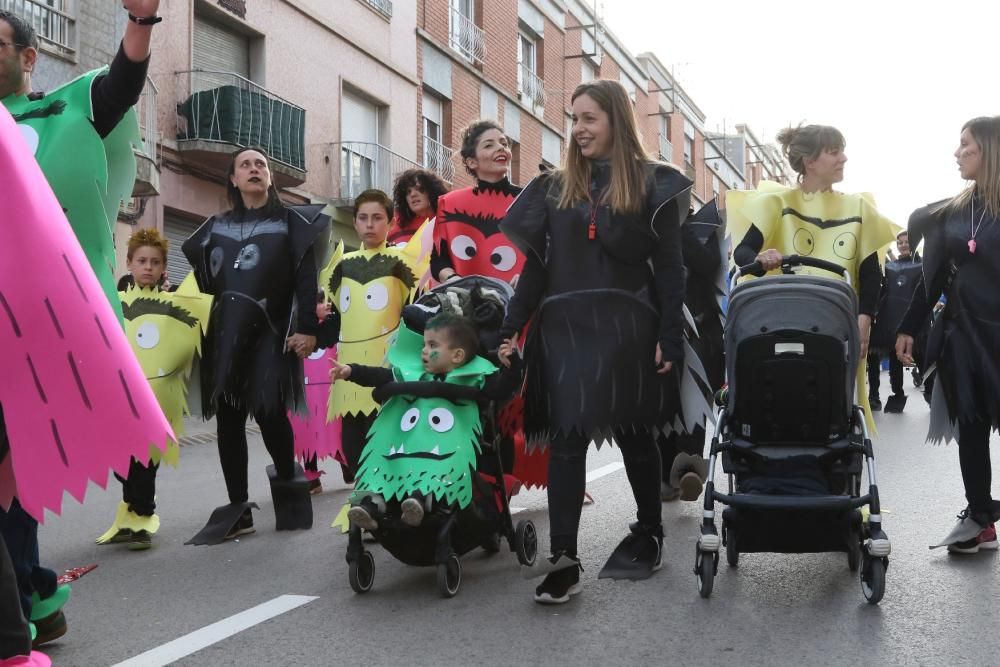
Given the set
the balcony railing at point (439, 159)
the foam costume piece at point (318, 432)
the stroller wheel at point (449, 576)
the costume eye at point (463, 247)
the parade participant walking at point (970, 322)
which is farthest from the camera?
the balcony railing at point (439, 159)

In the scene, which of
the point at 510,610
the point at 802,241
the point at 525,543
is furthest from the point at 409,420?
the point at 802,241

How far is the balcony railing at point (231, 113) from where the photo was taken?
1708 centimetres

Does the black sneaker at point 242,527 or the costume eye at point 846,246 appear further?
the black sneaker at point 242,527

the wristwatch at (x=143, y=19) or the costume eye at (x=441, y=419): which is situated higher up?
the wristwatch at (x=143, y=19)

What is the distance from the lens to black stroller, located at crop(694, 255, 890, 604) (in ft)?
13.6

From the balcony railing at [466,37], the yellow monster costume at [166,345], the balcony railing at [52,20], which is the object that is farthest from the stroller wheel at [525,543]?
the balcony railing at [466,37]

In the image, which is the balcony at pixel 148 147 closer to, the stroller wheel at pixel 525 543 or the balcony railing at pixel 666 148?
the stroller wheel at pixel 525 543

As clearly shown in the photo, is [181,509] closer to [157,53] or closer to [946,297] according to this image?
[946,297]

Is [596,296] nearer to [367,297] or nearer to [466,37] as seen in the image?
[367,297]

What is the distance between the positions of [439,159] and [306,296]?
2008cm

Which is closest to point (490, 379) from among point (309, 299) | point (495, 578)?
point (495, 578)

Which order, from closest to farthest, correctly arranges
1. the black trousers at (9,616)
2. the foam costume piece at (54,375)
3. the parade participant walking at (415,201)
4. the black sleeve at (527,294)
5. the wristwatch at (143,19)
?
the foam costume piece at (54,375), the black trousers at (9,616), the wristwatch at (143,19), the black sleeve at (527,294), the parade participant walking at (415,201)

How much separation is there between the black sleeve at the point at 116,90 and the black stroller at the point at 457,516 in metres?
1.55

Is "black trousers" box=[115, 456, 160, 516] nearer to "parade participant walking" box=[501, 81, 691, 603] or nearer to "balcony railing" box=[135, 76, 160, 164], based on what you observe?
"parade participant walking" box=[501, 81, 691, 603]
